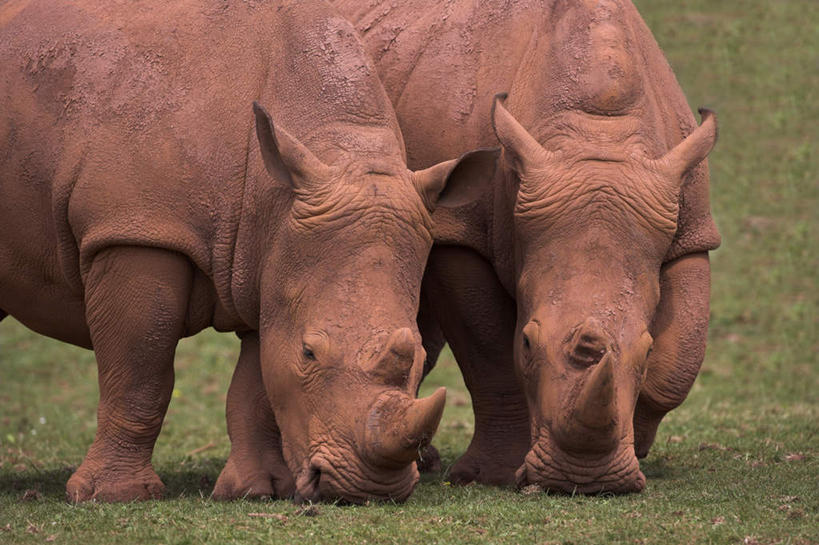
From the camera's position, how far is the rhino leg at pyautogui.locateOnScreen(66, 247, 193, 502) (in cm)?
889

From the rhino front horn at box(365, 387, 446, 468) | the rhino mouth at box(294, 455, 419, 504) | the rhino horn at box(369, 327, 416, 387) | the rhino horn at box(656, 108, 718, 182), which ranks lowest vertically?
the rhino mouth at box(294, 455, 419, 504)

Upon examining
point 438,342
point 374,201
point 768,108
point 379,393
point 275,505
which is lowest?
point 768,108

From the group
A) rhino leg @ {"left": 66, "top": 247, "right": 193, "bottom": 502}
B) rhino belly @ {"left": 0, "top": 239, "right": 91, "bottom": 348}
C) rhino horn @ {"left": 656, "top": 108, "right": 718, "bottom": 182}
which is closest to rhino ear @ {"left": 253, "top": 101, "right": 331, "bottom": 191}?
rhino leg @ {"left": 66, "top": 247, "right": 193, "bottom": 502}

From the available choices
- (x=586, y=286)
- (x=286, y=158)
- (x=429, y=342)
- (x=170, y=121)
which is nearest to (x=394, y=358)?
(x=586, y=286)

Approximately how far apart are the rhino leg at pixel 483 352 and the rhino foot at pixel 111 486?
2000 mm

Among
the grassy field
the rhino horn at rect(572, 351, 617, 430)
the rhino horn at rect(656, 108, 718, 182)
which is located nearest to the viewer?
the grassy field

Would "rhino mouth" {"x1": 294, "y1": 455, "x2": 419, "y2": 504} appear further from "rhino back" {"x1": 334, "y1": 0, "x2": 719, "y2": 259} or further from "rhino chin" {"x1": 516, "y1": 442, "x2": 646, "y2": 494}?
"rhino back" {"x1": 334, "y1": 0, "x2": 719, "y2": 259}

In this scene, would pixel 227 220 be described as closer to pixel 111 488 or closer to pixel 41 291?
pixel 41 291

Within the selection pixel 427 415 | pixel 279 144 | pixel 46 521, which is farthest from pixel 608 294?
pixel 46 521

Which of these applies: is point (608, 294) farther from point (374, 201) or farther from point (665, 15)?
point (665, 15)

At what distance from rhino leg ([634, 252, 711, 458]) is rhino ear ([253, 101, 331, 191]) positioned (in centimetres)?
225

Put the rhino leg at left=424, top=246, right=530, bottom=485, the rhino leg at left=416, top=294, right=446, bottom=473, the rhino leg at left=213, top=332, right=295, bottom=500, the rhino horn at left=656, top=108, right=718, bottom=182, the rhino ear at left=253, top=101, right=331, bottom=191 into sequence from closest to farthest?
the rhino ear at left=253, top=101, right=331, bottom=191
the rhino horn at left=656, top=108, right=718, bottom=182
the rhino leg at left=213, top=332, right=295, bottom=500
the rhino leg at left=424, top=246, right=530, bottom=485
the rhino leg at left=416, top=294, right=446, bottom=473

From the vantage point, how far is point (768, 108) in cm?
2167

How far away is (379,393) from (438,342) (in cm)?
376
